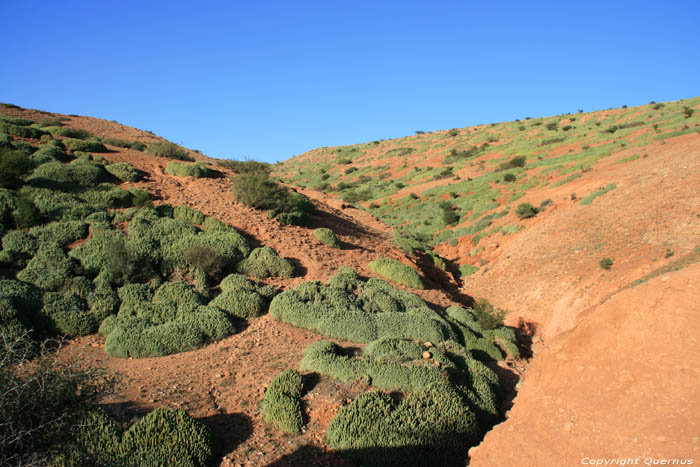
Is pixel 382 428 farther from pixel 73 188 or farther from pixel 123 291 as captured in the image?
pixel 73 188

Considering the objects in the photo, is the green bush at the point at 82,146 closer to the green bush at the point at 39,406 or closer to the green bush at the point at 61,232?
the green bush at the point at 61,232

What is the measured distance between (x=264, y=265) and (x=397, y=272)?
13.8ft

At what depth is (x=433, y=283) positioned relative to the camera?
1441cm

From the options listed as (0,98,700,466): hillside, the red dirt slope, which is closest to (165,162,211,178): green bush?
(0,98,700,466): hillside

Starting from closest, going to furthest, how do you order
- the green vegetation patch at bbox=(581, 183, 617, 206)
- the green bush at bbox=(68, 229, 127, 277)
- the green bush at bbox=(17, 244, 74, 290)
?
the green bush at bbox=(17, 244, 74, 290), the green bush at bbox=(68, 229, 127, 277), the green vegetation patch at bbox=(581, 183, 617, 206)

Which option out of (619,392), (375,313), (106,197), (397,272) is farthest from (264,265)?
(619,392)

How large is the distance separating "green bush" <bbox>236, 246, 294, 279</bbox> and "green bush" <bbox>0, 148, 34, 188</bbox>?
7001mm

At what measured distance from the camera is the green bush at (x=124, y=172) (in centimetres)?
1469

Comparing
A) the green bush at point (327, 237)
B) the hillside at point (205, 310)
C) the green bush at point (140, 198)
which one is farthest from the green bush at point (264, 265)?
the green bush at point (140, 198)

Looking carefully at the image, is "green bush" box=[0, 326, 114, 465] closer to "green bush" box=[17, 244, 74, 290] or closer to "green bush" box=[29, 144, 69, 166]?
"green bush" box=[17, 244, 74, 290]

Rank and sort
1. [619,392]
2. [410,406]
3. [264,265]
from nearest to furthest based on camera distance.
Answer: [619,392] → [410,406] → [264,265]

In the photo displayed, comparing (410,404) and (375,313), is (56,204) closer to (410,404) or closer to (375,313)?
(375,313)

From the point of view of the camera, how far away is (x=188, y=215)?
13.1 metres

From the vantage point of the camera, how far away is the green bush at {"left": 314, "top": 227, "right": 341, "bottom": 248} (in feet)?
47.8
